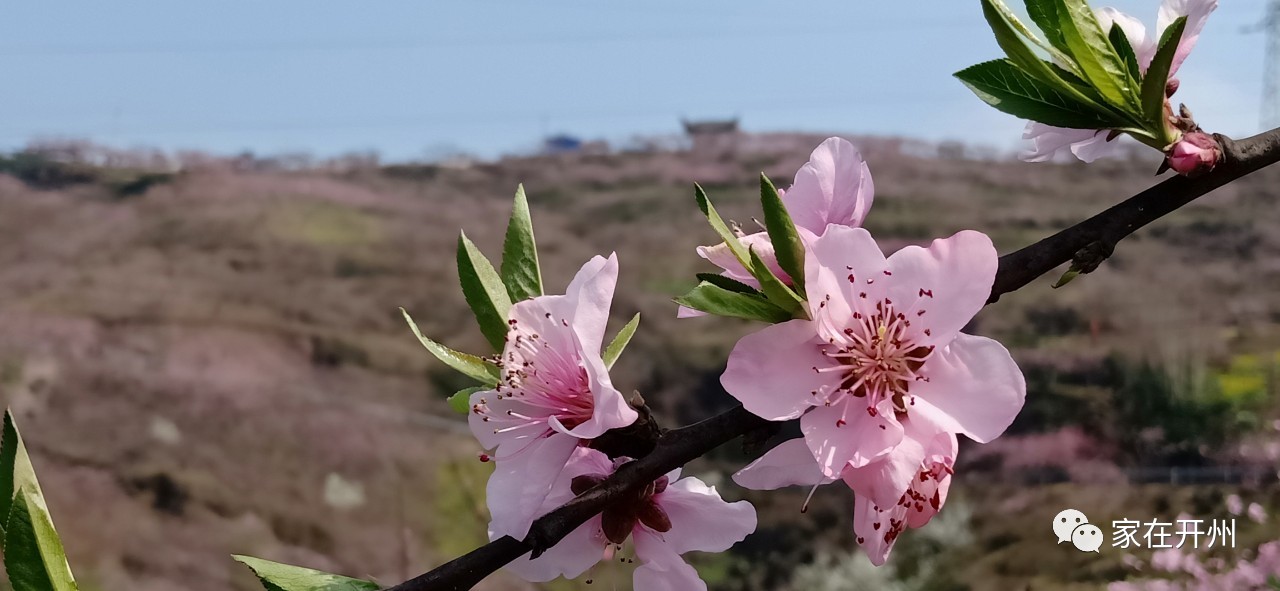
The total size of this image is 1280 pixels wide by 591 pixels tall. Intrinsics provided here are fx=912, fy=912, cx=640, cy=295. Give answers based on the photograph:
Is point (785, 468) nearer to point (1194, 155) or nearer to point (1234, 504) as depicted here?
point (1194, 155)

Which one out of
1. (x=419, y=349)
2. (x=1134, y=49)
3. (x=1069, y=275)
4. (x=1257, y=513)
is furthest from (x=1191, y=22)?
(x=419, y=349)

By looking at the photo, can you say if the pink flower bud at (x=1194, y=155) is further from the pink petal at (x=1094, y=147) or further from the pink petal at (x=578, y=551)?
the pink petal at (x=578, y=551)

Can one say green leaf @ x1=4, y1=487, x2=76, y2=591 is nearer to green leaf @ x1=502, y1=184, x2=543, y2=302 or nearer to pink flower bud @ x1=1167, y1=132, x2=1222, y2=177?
green leaf @ x1=502, y1=184, x2=543, y2=302

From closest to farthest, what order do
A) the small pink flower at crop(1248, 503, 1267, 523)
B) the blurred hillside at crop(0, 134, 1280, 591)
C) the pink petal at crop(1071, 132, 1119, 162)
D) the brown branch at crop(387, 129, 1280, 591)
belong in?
the brown branch at crop(387, 129, 1280, 591), the pink petal at crop(1071, 132, 1119, 162), the small pink flower at crop(1248, 503, 1267, 523), the blurred hillside at crop(0, 134, 1280, 591)

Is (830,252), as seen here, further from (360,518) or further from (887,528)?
(360,518)

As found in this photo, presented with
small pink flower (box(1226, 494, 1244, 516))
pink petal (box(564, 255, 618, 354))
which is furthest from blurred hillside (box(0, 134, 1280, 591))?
pink petal (box(564, 255, 618, 354))

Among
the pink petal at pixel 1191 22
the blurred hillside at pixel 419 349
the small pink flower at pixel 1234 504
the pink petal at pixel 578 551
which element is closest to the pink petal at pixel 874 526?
the pink petal at pixel 578 551
